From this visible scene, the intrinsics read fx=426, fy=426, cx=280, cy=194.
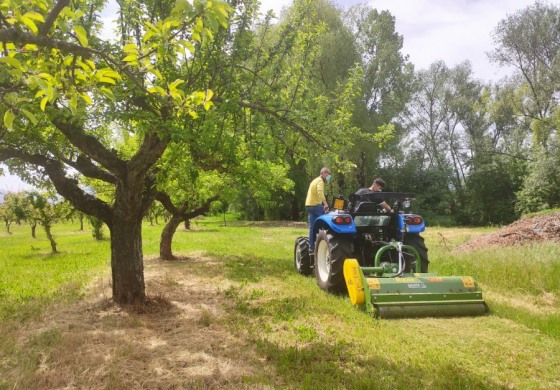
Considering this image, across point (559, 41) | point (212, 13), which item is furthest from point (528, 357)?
point (559, 41)

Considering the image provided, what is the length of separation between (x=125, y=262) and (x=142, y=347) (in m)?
2.16

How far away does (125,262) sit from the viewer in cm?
659

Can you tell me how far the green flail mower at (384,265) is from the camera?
541 centimetres

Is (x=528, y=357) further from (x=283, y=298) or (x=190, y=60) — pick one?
(x=190, y=60)

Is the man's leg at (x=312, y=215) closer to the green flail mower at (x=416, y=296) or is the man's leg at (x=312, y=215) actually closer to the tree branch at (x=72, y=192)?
the green flail mower at (x=416, y=296)

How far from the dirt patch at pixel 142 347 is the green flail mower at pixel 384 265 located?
173 centimetres

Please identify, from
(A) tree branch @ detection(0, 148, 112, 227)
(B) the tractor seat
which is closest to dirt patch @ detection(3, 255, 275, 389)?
(A) tree branch @ detection(0, 148, 112, 227)

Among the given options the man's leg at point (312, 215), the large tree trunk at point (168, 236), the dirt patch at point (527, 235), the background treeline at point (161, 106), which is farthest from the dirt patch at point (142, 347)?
the dirt patch at point (527, 235)

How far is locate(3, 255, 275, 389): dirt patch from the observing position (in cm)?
385

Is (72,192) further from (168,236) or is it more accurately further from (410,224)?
(168,236)

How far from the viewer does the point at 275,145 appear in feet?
19.7

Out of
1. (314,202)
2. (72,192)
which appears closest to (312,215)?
(314,202)

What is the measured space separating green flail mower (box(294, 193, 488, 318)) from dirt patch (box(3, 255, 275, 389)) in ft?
5.69

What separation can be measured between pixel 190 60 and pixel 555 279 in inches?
250
